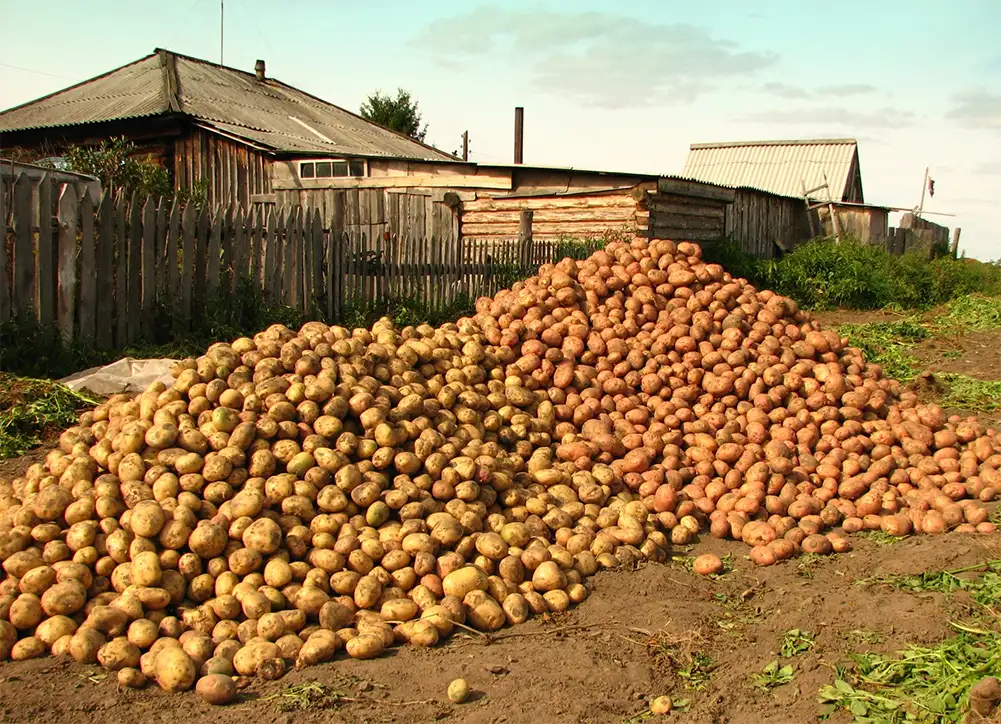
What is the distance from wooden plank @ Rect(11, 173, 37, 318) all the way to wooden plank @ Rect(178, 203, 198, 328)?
137 cm

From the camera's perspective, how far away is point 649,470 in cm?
570

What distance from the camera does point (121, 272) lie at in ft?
25.1

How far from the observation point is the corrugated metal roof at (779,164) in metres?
29.7

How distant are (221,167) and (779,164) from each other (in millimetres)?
21255

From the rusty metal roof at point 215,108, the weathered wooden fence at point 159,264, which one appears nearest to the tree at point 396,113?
the rusty metal roof at point 215,108

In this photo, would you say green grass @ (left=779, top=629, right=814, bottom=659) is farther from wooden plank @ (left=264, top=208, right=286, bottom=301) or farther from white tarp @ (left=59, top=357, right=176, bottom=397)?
wooden plank @ (left=264, top=208, right=286, bottom=301)

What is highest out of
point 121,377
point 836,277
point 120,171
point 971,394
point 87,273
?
point 120,171

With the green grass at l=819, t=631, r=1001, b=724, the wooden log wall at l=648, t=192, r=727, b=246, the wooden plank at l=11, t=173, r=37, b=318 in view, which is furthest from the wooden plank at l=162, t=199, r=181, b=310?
the wooden log wall at l=648, t=192, r=727, b=246

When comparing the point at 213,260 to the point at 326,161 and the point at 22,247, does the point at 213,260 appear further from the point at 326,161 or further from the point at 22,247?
the point at 326,161

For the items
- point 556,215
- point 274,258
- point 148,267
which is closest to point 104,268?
point 148,267

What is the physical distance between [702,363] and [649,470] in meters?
1.28

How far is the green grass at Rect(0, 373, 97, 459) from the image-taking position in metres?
5.48

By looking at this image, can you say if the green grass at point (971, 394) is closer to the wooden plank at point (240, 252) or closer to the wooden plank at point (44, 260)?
the wooden plank at point (240, 252)

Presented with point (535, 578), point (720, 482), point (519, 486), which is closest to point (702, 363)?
point (720, 482)
